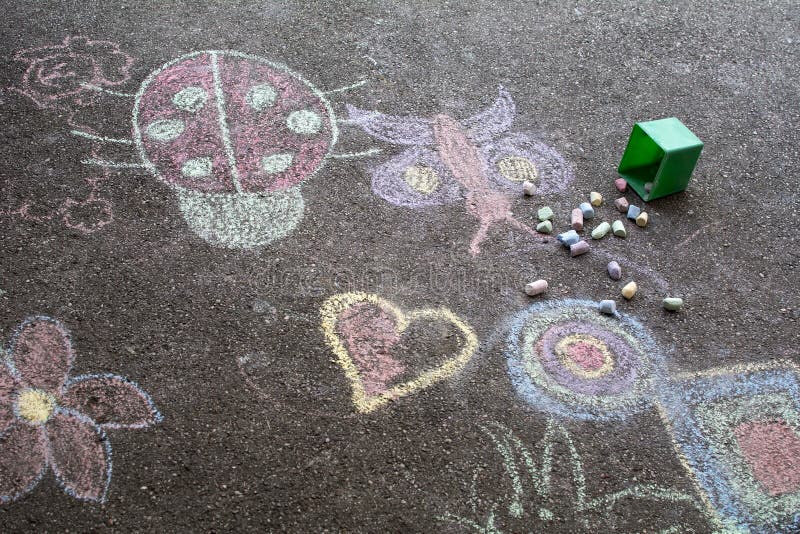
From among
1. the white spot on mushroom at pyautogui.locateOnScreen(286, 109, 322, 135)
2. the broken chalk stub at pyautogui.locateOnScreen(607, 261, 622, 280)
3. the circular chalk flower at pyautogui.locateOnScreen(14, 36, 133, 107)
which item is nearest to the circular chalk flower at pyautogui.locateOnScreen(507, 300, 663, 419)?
the broken chalk stub at pyautogui.locateOnScreen(607, 261, 622, 280)

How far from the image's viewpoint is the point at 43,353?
3.37 meters

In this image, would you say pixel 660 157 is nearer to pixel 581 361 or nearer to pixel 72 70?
pixel 581 361

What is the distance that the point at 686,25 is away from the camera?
575 cm

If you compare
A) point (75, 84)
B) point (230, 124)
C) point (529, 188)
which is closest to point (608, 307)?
point (529, 188)

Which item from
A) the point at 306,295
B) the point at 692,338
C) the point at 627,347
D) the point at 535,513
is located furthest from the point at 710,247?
the point at 306,295

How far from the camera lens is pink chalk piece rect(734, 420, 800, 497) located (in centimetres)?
312

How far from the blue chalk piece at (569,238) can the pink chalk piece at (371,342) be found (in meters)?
1.09

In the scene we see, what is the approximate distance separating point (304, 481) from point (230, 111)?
2540 millimetres

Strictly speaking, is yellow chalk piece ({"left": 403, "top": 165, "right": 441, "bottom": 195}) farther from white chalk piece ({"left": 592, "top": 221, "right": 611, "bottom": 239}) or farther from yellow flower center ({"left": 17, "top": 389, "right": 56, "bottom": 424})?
yellow flower center ({"left": 17, "top": 389, "right": 56, "bottom": 424})

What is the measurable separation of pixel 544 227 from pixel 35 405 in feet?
8.85

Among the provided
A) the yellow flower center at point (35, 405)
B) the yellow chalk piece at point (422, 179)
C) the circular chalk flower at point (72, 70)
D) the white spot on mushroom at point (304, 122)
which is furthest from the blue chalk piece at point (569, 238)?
the circular chalk flower at point (72, 70)

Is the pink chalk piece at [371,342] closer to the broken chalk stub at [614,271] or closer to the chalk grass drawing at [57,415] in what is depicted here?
the chalk grass drawing at [57,415]

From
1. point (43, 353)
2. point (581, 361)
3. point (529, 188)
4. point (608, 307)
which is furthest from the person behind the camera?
point (529, 188)

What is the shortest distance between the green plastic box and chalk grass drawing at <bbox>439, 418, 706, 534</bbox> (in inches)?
70.0
